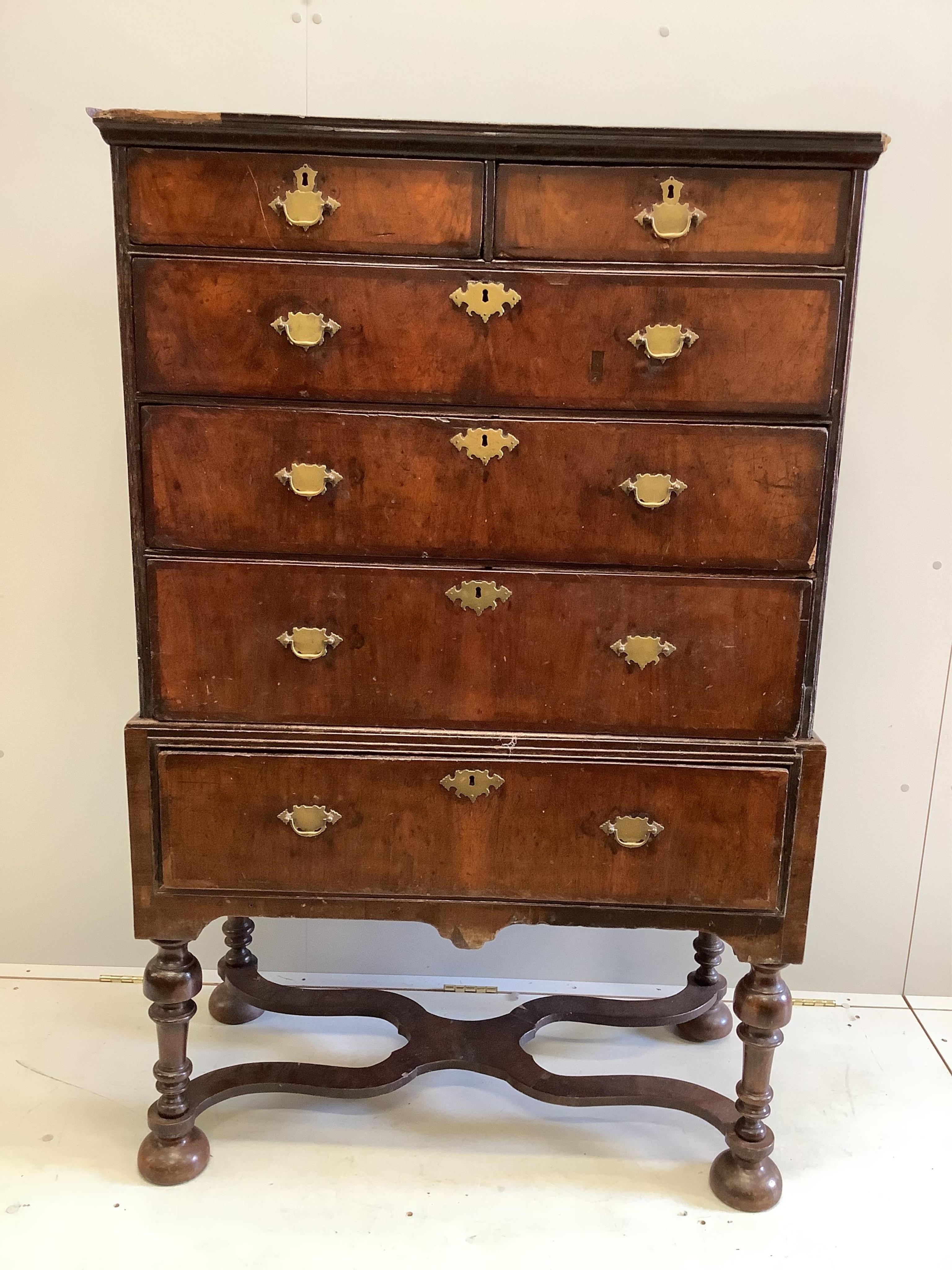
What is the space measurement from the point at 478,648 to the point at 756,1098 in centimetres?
93

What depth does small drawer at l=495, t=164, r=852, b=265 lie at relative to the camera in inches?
58.2

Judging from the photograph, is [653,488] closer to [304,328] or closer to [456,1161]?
[304,328]

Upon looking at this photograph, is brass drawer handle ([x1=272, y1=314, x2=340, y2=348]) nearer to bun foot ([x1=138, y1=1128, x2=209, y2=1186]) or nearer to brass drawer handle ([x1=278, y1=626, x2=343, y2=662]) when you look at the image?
brass drawer handle ([x1=278, y1=626, x2=343, y2=662])

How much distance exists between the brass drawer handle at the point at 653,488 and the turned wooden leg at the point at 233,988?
1.34 metres

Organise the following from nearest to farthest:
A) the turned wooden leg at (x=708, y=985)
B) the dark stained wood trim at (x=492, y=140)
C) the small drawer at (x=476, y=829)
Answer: the dark stained wood trim at (x=492, y=140) < the small drawer at (x=476, y=829) < the turned wooden leg at (x=708, y=985)

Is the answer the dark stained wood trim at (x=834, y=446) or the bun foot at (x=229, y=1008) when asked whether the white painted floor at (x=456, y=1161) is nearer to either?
the bun foot at (x=229, y=1008)

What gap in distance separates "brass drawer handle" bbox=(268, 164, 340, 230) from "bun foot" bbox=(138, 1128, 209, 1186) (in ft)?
5.13

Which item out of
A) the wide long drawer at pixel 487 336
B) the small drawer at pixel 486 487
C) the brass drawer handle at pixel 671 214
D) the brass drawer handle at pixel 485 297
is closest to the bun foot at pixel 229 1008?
the small drawer at pixel 486 487

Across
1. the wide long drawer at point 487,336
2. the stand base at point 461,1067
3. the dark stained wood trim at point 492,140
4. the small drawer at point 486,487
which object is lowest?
the stand base at point 461,1067

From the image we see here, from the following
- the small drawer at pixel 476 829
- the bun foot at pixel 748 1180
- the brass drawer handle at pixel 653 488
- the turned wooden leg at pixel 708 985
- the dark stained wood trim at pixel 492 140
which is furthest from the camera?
the turned wooden leg at pixel 708 985

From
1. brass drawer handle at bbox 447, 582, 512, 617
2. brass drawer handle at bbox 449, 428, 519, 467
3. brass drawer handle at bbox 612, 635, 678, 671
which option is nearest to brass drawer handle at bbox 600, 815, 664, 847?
brass drawer handle at bbox 612, 635, 678, 671

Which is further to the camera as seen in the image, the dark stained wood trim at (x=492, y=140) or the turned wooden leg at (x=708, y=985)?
the turned wooden leg at (x=708, y=985)

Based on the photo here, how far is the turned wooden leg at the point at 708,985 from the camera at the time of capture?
87.7 inches

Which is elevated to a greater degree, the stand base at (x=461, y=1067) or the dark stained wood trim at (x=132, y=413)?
the dark stained wood trim at (x=132, y=413)
